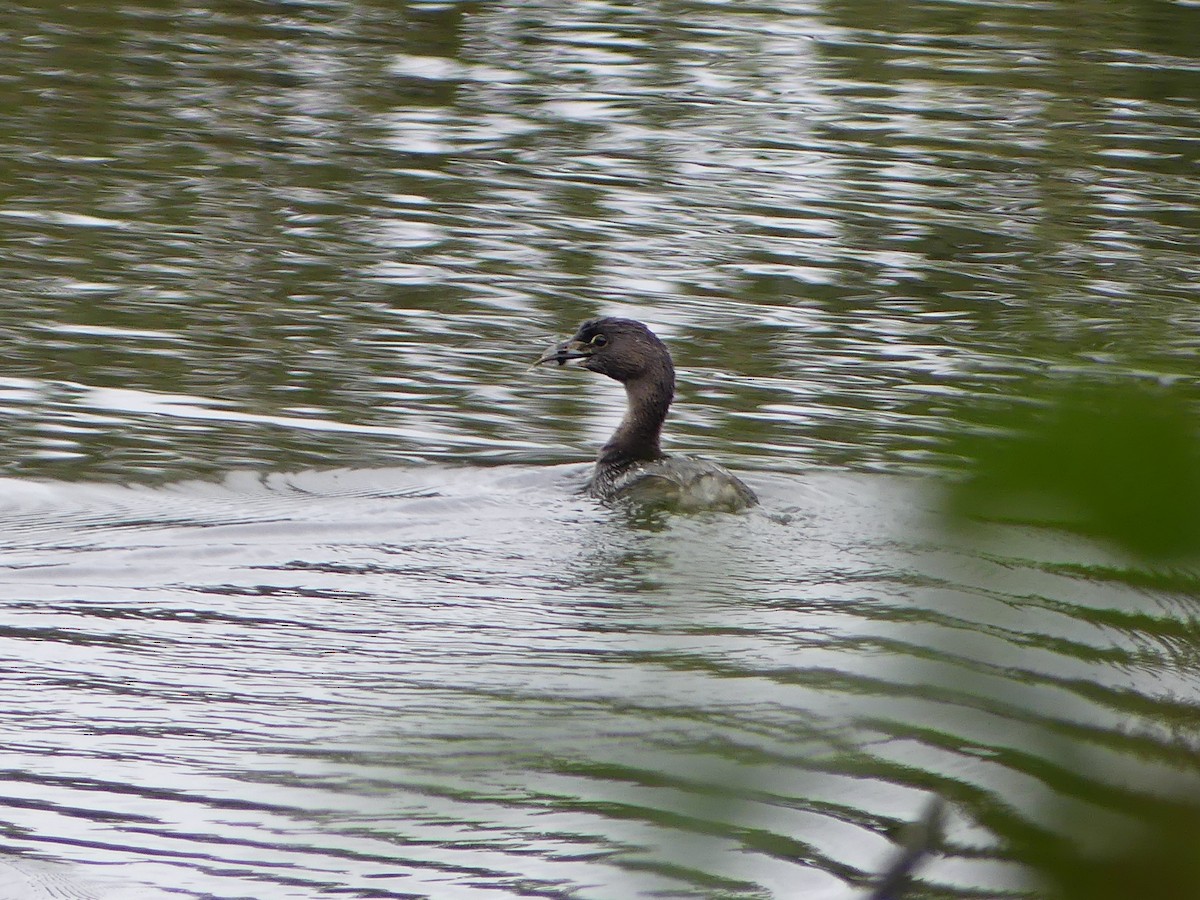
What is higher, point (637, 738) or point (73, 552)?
point (637, 738)

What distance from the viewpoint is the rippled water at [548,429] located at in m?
1.36

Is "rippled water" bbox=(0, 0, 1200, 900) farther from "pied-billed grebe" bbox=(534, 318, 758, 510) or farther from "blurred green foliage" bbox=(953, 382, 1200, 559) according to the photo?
"pied-billed grebe" bbox=(534, 318, 758, 510)

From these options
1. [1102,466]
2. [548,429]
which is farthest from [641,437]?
[1102,466]

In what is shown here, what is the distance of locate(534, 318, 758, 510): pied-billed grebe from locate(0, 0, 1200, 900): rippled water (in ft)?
0.65

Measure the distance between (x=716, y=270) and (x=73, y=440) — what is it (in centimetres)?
532

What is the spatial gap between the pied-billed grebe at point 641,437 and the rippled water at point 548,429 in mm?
198

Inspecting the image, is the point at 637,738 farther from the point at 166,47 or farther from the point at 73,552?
the point at 166,47

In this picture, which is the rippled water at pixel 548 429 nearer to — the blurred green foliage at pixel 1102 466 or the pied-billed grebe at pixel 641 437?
the blurred green foliage at pixel 1102 466

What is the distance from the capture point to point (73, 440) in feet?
29.3

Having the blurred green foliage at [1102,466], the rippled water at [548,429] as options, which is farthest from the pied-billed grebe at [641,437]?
the blurred green foliage at [1102,466]

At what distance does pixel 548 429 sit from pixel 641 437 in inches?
42.3

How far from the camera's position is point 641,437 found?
8945 mm

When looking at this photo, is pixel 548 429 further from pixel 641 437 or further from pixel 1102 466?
pixel 1102 466

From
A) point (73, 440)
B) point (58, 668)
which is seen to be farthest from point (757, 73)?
point (58, 668)
